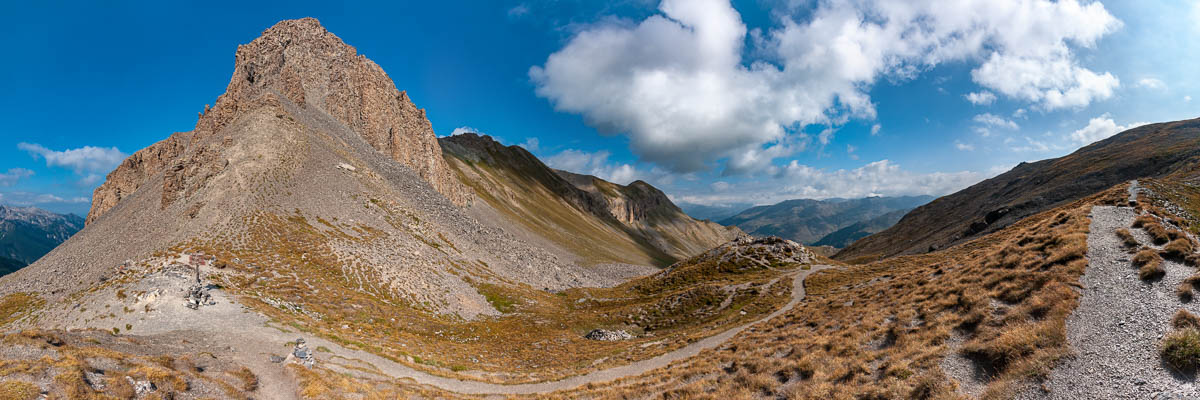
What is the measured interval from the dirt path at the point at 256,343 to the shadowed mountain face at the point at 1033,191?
84.9 metres

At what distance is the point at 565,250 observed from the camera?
11131cm

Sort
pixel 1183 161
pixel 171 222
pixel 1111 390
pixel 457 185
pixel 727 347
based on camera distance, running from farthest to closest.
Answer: pixel 457 185, pixel 1183 161, pixel 171 222, pixel 727 347, pixel 1111 390

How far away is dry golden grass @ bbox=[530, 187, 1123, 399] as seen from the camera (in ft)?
38.3

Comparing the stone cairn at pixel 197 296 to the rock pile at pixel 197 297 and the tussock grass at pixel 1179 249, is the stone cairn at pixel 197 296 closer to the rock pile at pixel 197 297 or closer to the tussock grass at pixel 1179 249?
the rock pile at pixel 197 297

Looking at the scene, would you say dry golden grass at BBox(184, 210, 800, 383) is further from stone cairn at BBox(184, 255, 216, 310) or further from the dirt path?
stone cairn at BBox(184, 255, 216, 310)

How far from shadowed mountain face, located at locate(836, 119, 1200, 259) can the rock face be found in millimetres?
117581

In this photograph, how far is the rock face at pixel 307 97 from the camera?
72.4 metres

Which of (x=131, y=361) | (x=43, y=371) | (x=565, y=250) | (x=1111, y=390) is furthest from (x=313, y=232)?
(x=565, y=250)

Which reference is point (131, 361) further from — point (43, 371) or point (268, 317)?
point (268, 317)

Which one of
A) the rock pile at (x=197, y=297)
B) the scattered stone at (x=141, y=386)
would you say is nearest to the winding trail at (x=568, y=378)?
the scattered stone at (x=141, y=386)

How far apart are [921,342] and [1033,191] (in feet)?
439

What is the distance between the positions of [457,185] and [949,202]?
176 m

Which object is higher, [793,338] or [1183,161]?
[1183,161]

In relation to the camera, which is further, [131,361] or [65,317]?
[65,317]
